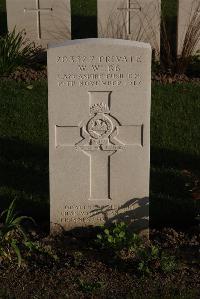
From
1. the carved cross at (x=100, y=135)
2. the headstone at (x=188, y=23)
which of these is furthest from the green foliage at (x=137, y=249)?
the headstone at (x=188, y=23)

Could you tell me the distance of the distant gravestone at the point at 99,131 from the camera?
5004 mm

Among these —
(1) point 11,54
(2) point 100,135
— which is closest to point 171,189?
(2) point 100,135

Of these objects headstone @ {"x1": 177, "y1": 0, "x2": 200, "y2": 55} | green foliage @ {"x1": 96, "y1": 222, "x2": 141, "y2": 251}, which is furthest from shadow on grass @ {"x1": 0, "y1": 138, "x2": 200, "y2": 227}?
headstone @ {"x1": 177, "y1": 0, "x2": 200, "y2": 55}

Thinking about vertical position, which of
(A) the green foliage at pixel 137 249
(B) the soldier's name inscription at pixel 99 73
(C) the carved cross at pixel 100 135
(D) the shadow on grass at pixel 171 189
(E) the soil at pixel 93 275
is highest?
(B) the soldier's name inscription at pixel 99 73

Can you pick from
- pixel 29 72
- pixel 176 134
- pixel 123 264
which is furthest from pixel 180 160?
pixel 29 72

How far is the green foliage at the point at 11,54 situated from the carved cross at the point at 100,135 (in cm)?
355

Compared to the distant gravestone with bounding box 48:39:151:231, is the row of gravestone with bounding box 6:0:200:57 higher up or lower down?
higher up

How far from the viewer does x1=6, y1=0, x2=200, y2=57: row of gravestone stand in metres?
8.92

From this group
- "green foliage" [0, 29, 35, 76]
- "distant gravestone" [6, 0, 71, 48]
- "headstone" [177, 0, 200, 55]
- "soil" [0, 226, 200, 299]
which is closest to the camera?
"soil" [0, 226, 200, 299]

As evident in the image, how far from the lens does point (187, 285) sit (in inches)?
190

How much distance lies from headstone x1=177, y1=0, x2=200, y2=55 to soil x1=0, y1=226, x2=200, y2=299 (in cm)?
404

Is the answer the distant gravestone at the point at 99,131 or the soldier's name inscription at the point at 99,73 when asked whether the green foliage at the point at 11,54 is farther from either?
the soldier's name inscription at the point at 99,73

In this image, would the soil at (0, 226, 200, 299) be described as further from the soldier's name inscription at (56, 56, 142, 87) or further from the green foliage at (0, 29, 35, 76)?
the green foliage at (0, 29, 35, 76)

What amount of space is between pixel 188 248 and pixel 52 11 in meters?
4.77
